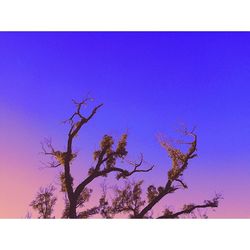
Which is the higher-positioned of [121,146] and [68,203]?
[121,146]

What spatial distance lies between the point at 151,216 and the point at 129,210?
2.68 ft

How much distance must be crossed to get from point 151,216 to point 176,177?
1227mm

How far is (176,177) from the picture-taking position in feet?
41.2

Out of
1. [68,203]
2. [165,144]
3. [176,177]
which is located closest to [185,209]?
[176,177]

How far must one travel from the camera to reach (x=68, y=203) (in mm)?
12312
